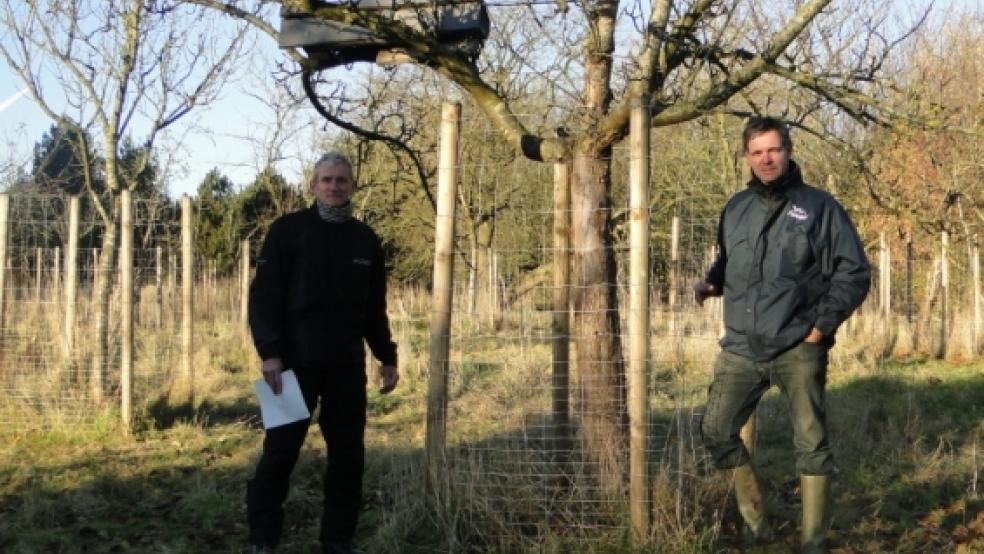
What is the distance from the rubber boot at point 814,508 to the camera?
4277 mm

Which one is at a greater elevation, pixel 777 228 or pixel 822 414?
pixel 777 228

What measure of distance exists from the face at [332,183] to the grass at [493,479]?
1089mm

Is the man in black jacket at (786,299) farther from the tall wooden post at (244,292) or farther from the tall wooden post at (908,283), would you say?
the tall wooden post at (244,292)

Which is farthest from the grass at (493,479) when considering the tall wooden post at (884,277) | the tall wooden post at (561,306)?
the tall wooden post at (884,277)

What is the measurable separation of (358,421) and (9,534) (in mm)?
2181

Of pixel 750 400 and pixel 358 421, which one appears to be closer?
pixel 750 400

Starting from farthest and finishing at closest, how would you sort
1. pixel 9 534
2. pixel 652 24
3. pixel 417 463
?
1. pixel 417 463
2. pixel 9 534
3. pixel 652 24

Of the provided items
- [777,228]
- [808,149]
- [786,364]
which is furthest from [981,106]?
[808,149]

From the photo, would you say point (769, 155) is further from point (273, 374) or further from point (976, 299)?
point (976, 299)

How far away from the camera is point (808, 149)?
1018cm

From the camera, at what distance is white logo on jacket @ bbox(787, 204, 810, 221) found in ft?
13.8

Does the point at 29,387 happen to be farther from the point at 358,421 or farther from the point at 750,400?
the point at 750,400

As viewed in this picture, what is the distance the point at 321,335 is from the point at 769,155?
7.48 feet

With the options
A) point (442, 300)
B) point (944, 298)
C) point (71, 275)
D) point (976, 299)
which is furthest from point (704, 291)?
point (976, 299)
